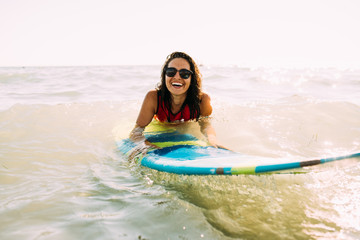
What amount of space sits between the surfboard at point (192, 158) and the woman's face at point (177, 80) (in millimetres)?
634

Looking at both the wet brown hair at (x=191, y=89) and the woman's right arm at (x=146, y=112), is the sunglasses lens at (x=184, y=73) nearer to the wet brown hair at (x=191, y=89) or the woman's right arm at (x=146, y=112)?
the wet brown hair at (x=191, y=89)

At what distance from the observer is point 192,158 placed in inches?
108

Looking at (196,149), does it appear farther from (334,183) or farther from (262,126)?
(262,126)

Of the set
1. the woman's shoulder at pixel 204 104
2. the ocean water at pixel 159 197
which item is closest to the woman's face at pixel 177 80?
the woman's shoulder at pixel 204 104

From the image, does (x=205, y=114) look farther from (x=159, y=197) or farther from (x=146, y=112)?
(x=159, y=197)

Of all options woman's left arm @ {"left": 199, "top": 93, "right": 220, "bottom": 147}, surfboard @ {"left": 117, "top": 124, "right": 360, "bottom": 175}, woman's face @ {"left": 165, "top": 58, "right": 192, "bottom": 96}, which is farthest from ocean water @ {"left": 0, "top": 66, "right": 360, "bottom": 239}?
woman's face @ {"left": 165, "top": 58, "right": 192, "bottom": 96}

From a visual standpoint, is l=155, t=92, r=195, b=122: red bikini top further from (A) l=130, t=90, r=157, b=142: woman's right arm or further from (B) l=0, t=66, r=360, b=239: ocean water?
(B) l=0, t=66, r=360, b=239: ocean water

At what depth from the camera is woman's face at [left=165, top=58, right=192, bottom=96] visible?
3.82 meters

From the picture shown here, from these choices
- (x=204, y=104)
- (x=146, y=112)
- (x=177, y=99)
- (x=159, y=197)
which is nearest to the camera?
(x=159, y=197)

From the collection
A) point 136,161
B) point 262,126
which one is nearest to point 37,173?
point 136,161

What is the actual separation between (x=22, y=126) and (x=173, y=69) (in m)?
3.06

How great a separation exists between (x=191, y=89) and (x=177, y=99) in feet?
0.87

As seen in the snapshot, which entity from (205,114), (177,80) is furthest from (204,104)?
(177,80)

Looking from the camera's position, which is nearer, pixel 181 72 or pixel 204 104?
pixel 181 72
